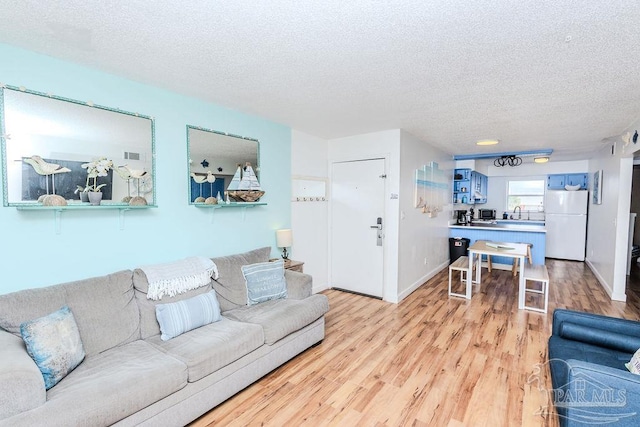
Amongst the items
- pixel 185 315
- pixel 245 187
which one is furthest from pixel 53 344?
pixel 245 187

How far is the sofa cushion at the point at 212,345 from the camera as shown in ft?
6.42

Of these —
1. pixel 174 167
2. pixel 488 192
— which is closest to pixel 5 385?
pixel 174 167

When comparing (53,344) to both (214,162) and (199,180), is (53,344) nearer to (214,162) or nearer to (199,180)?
(199,180)

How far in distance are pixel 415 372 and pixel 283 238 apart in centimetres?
201

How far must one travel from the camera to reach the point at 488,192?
28.2 ft

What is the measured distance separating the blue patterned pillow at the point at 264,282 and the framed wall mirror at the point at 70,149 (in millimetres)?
1098

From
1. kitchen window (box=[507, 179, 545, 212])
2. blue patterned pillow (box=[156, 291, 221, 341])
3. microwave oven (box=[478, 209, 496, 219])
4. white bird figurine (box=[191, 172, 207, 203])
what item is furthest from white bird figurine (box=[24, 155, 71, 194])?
kitchen window (box=[507, 179, 545, 212])

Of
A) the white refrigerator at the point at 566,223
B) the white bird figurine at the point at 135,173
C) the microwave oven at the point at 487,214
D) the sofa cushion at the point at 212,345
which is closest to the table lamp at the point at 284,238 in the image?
the sofa cushion at the point at 212,345

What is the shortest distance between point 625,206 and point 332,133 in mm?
4111

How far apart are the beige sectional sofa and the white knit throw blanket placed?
6 centimetres

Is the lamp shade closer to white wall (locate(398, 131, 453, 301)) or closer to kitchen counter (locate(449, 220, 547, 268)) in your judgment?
white wall (locate(398, 131, 453, 301))

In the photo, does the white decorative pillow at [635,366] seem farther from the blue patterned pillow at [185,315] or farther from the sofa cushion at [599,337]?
the blue patterned pillow at [185,315]

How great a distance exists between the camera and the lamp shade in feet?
12.3

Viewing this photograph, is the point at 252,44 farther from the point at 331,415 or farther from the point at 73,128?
the point at 331,415
